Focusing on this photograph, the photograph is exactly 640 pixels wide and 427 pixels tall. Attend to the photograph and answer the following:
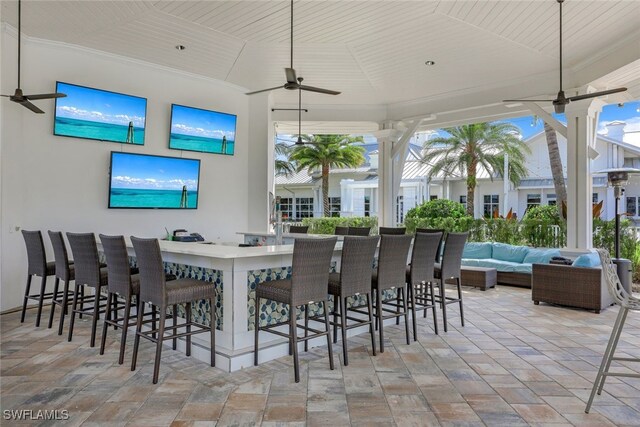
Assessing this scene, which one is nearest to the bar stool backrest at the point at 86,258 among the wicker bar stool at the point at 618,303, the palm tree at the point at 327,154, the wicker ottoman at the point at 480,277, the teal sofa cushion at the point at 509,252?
the wicker bar stool at the point at 618,303

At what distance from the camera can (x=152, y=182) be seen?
21.5 ft

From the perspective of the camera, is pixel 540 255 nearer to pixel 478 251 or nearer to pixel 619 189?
pixel 478 251

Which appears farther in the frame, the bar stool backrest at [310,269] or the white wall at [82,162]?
the white wall at [82,162]

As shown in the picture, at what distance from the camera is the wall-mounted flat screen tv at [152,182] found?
617 centimetres

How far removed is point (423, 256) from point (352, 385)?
171 centimetres

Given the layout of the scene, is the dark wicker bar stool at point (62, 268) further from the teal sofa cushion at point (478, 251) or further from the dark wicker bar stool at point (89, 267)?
the teal sofa cushion at point (478, 251)

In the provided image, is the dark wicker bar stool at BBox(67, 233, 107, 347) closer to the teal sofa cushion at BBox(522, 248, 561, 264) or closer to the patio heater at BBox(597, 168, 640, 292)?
the patio heater at BBox(597, 168, 640, 292)

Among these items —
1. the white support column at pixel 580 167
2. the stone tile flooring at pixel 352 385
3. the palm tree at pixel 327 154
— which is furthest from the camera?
the palm tree at pixel 327 154

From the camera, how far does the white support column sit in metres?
6.48

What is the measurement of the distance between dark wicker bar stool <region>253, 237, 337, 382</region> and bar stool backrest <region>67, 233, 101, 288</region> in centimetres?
163

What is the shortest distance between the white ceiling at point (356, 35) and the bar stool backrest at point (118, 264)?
2725 millimetres

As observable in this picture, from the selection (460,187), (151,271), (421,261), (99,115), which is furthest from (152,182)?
(460,187)

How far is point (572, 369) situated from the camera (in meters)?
3.45

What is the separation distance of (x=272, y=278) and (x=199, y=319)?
30.0 inches
